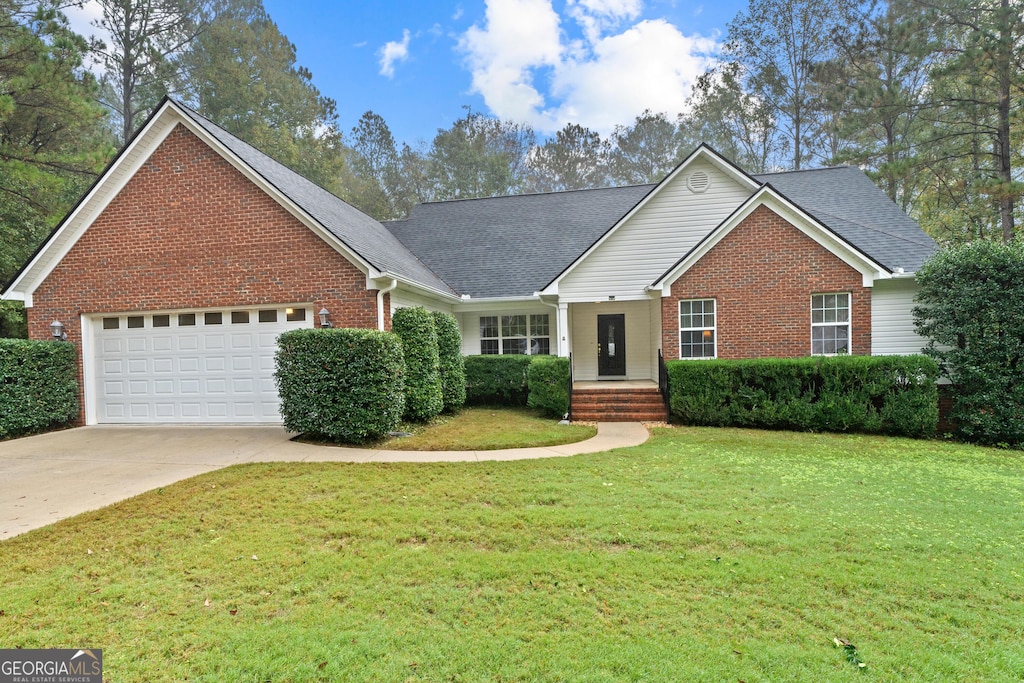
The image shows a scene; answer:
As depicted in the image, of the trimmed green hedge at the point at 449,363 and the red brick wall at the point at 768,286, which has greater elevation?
the red brick wall at the point at 768,286

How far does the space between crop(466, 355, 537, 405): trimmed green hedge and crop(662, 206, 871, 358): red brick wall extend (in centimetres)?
435

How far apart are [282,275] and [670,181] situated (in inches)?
382

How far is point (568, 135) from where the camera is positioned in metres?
34.3

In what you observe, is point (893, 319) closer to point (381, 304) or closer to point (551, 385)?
point (551, 385)

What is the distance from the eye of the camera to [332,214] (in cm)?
1173

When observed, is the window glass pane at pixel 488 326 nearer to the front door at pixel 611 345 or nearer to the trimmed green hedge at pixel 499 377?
the trimmed green hedge at pixel 499 377

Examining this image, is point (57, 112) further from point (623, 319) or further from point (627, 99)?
point (627, 99)

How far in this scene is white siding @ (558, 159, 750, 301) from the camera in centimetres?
1272

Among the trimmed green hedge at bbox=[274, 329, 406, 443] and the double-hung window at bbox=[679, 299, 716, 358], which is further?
the double-hung window at bbox=[679, 299, 716, 358]

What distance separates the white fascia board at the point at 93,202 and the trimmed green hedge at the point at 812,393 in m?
12.0

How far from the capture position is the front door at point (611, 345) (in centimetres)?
1455

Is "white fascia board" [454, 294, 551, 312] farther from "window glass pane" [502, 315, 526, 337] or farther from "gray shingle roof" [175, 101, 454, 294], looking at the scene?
"gray shingle roof" [175, 101, 454, 294]

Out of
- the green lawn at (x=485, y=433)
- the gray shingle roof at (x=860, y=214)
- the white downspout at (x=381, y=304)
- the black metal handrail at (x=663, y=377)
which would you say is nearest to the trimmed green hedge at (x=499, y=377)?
the green lawn at (x=485, y=433)

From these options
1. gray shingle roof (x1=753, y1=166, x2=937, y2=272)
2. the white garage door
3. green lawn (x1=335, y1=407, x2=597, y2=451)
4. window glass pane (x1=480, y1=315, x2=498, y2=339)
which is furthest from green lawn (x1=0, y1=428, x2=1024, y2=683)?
window glass pane (x1=480, y1=315, x2=498, y2=339)
